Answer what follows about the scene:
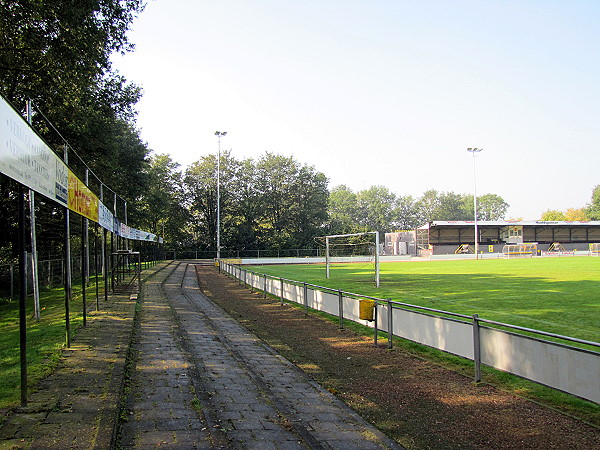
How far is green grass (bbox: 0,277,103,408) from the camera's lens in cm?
583

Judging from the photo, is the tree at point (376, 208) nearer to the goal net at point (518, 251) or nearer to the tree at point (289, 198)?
the tree at point (289, 198)

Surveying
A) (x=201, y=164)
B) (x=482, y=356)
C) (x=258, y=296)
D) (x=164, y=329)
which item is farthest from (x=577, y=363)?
(x=201, y=164)

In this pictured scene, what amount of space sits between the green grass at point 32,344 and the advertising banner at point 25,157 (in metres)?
2.40

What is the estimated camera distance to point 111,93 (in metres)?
20.0

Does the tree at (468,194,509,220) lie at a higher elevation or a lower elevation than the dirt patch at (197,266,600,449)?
higher

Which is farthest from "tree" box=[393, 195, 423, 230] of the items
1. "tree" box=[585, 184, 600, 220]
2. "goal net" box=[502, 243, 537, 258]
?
"goal net" box=[502, 243, 537, 258]

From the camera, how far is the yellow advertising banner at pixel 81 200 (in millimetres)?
7477

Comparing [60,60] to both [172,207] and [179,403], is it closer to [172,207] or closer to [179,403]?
[179,403]

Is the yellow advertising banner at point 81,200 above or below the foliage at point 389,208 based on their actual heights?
below

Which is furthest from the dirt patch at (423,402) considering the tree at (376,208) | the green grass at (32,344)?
the tree at (376,208)

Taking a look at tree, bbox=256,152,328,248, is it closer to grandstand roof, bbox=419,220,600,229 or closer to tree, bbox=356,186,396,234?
grandstand roof, bbox=419,220,600,229

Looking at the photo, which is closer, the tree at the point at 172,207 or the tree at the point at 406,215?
the tree at the point at 172,207

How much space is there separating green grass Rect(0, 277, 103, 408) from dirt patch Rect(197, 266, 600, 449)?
3999mm

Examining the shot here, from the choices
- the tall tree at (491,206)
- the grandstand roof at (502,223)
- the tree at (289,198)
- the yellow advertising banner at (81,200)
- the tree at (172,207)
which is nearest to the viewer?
the yellow advertising banner at (81,200)
